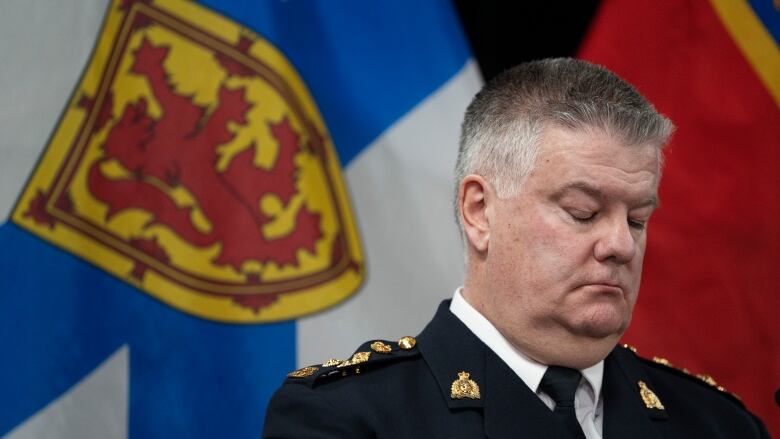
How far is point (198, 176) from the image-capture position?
2473mm

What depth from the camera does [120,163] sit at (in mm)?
2385

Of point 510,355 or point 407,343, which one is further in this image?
point 407,343

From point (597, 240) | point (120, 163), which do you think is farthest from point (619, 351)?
point (120, 163)

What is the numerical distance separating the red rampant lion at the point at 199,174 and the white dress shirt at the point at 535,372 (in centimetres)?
69

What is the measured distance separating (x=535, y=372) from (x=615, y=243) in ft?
0.89

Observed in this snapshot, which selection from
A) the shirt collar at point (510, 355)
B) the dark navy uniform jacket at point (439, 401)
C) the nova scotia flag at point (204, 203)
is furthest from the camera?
the nova scotia flag at point (204, 203)

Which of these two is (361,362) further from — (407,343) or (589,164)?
(589,164)

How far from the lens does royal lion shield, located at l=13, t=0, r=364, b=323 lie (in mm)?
2355

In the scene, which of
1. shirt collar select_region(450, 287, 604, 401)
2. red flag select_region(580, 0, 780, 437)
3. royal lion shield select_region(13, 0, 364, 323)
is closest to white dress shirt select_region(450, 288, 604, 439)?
shirt collar select_region(450, 287, 604, 401)

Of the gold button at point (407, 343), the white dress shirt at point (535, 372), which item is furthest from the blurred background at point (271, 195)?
the white dress shirt at point (535, 372)

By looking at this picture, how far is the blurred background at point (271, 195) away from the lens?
2.32 metres

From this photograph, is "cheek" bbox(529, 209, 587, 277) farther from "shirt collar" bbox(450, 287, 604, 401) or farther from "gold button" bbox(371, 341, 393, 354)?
"gold button" bbox(371, 341, 393, 354)

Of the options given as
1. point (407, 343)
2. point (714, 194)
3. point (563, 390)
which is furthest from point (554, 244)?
point (714, 194)

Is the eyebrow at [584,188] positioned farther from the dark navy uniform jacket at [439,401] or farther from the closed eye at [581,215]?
the dark navy uniform jacket at [439,401]
